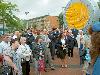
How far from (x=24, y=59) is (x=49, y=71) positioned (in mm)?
3889

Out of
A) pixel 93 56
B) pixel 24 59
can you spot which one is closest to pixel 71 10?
pixel 24 59

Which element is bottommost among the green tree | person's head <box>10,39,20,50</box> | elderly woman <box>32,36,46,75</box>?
elderly woman <box>32,36,46,75</box>

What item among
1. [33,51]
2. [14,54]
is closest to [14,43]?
[14,54]

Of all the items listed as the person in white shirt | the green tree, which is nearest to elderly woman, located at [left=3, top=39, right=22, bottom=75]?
the person in white shirt

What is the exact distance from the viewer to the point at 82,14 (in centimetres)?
2644

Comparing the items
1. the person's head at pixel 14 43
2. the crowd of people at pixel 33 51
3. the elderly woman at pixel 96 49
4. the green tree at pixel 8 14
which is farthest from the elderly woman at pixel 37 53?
the green tree at pixel 8 14

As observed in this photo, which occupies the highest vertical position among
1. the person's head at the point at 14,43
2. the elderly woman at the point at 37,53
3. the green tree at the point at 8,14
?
the green tree at the point at 8,14

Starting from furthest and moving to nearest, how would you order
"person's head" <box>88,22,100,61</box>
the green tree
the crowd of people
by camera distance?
the green tree < the crowd of people < "person's head" <box>88,22,100,61</box>

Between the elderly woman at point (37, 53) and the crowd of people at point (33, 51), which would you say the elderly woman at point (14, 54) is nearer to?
the crowd of people at point (33, 51)

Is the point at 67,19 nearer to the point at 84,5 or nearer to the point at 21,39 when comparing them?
the point at 84,5

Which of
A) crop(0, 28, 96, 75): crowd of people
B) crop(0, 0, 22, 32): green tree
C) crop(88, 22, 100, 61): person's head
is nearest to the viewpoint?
crop(88, 22, 100, 61): person's head

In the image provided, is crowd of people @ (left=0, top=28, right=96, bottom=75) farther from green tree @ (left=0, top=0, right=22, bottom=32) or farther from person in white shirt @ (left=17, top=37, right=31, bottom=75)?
green tree @ (left=0, top=0, right=22, bottom=32)

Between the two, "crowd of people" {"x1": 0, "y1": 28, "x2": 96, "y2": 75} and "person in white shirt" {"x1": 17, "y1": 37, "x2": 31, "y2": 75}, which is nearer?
"crowd of people" {"x1": 0, "y1": 28, "x2": 96, "y2": 75}

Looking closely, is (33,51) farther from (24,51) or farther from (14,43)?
(14,43)
